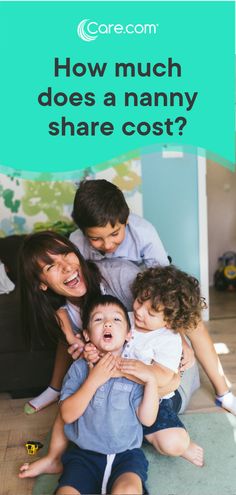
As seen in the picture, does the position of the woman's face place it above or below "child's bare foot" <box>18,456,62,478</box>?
above

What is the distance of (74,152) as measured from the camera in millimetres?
2670

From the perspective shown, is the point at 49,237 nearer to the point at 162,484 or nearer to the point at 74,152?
the point at 162,484

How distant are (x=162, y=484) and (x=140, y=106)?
1.86m

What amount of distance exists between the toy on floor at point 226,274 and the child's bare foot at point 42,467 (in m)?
2.13

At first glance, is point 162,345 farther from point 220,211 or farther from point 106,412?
point 220,211

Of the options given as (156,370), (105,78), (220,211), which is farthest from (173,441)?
(220,211)

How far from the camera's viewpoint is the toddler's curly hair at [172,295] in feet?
4.96

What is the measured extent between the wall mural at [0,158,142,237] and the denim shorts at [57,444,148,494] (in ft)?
4.75

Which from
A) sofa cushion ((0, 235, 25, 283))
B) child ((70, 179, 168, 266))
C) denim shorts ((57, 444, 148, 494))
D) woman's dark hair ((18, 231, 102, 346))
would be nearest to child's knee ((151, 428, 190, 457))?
denim shorts ((57, 444, 148, 494))

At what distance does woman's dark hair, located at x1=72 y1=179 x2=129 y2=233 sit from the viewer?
161 centimetres

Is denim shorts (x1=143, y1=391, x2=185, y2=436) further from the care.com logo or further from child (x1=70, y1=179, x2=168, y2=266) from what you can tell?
the care.com logo

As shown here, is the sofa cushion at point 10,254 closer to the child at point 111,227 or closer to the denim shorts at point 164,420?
the child at point 111,227

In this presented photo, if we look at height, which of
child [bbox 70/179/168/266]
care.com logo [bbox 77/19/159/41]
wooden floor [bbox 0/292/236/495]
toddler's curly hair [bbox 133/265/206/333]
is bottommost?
wooden floor [bbox 0/292/236/495]

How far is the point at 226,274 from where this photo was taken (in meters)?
3.41
